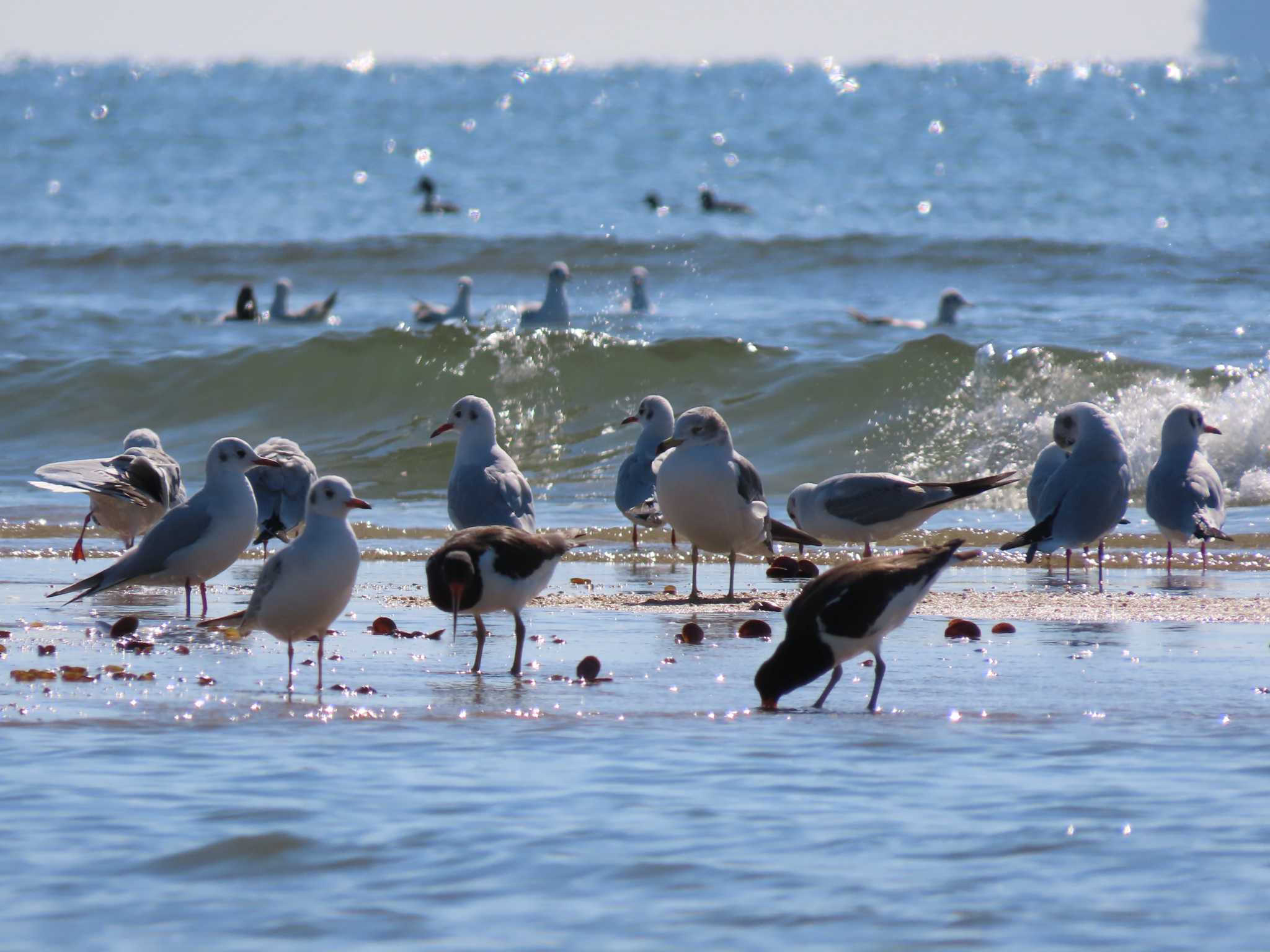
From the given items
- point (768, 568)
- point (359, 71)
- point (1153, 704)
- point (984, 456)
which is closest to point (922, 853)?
point (1153, 704)

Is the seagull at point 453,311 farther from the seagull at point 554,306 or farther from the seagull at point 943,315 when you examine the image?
the seagull at point 943,315

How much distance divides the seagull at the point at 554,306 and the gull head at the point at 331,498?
607 inches

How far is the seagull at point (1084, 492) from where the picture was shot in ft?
31.6

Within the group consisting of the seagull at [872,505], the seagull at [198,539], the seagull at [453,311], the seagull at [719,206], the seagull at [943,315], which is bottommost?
the seagull at [198,539]

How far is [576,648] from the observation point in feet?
23.8

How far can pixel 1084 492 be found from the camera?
967cm

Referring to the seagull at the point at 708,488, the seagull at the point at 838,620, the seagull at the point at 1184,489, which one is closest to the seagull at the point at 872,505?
the seagull at the point at 708,488

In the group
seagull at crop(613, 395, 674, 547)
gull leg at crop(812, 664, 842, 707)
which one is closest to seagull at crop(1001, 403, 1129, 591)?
seagull at crop(613, 395, 674, 547)

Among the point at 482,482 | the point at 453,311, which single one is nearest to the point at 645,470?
the point at 482,482

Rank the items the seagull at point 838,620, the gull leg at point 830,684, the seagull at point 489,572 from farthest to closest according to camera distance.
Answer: the seagull at point 489,572, the gull leg at point 830,684, the seagull at point 838,620

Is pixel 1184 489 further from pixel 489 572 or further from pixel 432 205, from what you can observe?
pixel 432 205

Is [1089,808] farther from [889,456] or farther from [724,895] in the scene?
[889,456]

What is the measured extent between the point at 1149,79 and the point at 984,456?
59.5m

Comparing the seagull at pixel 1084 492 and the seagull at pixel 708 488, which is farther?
the seagull at pixel 1084 492
